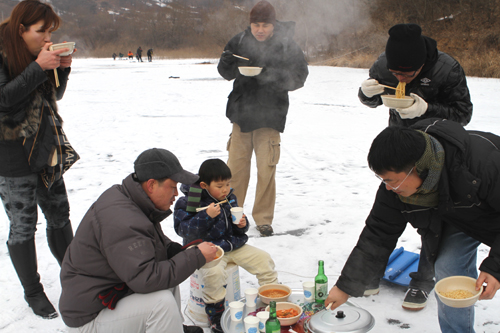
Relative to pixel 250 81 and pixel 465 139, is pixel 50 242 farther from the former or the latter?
pixel 465 139

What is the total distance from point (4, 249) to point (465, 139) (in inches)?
159

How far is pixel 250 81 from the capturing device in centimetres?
430

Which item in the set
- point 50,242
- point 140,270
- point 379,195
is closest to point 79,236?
point 140,270

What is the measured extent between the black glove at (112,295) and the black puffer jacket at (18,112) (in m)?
1.26

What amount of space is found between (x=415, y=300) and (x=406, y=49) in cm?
176

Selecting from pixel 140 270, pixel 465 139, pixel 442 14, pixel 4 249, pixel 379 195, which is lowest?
pixel 4 249

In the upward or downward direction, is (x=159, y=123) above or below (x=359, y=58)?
below

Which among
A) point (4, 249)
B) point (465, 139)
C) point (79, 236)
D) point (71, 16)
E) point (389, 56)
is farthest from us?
point (71, 16)

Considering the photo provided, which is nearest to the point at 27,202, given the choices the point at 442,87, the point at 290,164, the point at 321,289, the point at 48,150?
the point at 48,150

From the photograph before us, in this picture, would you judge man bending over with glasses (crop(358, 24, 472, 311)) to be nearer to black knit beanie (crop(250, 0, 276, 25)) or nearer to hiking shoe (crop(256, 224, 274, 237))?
black knit beanie (crop(250, 0, 276, 25))

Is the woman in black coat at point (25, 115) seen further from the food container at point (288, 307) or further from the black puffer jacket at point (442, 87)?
the black puffer jacket at point (442, 87)

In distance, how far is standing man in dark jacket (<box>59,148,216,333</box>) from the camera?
6.91 ft

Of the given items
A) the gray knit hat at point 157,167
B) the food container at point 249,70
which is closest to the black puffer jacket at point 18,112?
the gray knit hat at point 157,167

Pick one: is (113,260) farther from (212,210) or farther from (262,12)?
(262,12)
